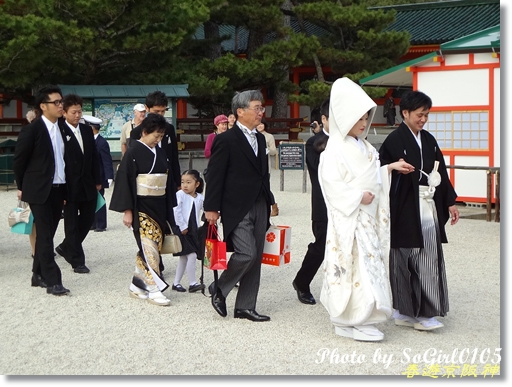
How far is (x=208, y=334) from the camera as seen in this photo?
18.1 feet

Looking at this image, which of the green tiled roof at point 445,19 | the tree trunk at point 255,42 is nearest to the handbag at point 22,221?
the tree trunk at point 255,42

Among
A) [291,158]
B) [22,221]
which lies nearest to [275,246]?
[22,221]

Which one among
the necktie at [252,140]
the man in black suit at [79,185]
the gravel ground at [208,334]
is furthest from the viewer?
the man in black suit at [79,185]

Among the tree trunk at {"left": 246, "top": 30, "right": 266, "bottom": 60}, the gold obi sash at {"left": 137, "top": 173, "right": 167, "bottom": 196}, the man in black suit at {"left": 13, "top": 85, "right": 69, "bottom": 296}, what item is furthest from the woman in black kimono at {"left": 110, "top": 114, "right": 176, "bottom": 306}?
the tree trunk at {"left": 246, "top": 30, "right": 266, "bottom": 60}

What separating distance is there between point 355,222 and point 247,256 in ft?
3.08

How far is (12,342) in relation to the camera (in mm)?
5371

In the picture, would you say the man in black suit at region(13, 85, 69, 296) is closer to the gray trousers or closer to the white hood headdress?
the gray trousers

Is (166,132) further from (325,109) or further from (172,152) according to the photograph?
(325,109)

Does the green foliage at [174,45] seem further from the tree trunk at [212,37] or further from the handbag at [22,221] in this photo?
the handbag at [22,221]

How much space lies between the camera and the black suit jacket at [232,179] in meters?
5.84

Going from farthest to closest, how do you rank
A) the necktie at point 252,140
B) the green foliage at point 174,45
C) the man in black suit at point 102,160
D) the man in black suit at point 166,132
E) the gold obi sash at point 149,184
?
the green foliage at point 174,45 → the man in black suit at point 102,160 → the man in black suit at point 166,132 → the gold obi sash at point 149,184 → the necktie at point 252,140

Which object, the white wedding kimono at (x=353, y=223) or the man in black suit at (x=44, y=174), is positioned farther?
the man in black suit at (x=44, y=174)

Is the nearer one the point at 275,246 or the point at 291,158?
the point at 275,246

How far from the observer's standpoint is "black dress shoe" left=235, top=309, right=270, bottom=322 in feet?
19.4
